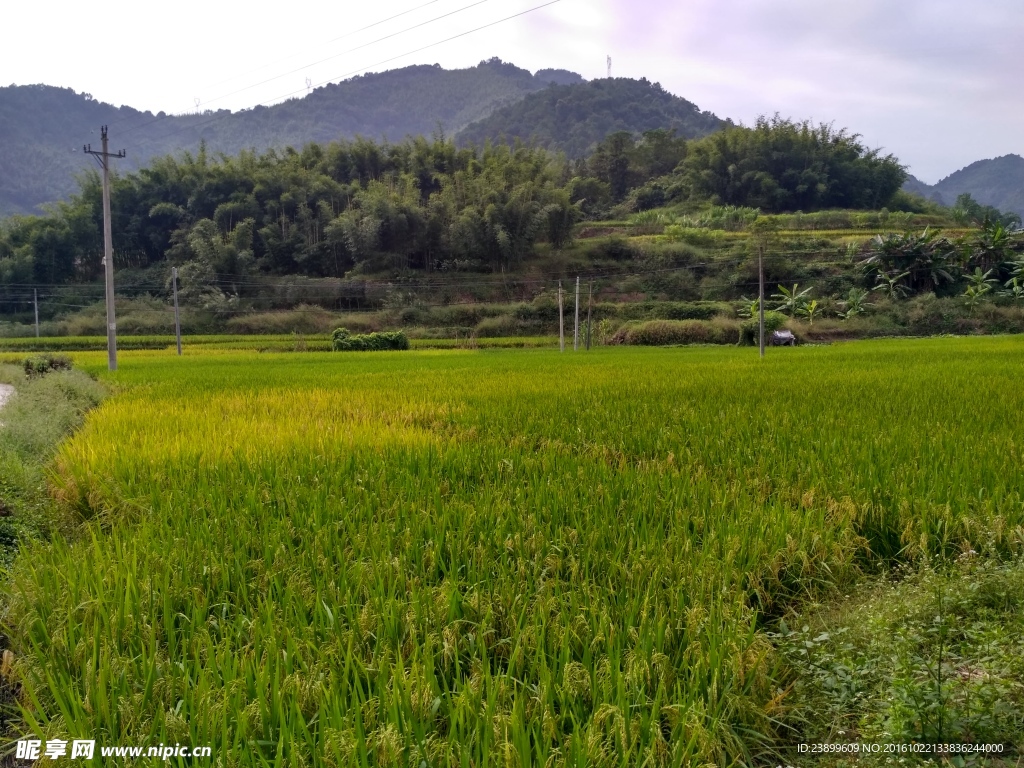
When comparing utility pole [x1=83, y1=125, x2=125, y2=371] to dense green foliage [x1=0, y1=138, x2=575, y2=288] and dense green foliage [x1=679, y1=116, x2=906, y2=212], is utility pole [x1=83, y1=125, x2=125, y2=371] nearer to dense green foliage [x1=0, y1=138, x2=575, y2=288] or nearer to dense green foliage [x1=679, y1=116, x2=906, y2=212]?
dense green foliage [x1=0, y1=138, x2=575, y2=288]

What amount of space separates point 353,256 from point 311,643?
1772 inches

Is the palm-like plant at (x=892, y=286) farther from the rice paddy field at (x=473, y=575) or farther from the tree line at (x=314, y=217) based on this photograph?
the rice paddy field at (x=473, y=575)

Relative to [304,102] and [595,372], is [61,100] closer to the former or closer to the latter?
[304,102]

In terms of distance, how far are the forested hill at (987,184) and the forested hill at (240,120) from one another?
84728mm

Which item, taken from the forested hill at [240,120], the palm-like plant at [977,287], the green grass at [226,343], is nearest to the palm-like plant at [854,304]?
the palm-like plant at [977,287]

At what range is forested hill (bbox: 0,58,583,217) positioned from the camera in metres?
80.8

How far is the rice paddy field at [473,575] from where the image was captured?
1.61 meters

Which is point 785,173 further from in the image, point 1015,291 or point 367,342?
point 367,342

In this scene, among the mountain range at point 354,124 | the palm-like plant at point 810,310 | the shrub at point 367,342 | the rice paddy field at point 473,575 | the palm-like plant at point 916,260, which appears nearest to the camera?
the rice paddy field at point 473,575

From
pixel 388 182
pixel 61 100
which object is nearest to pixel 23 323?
pixel 388 182

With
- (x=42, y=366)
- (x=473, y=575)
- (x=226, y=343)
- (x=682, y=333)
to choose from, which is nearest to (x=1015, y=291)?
(x=682, y=333)

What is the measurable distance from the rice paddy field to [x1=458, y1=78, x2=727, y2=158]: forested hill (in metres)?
95.7

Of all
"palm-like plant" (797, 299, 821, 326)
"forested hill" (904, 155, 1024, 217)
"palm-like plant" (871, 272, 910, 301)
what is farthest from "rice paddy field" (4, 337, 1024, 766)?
"forested hill" (904, 155, 1024, 217)

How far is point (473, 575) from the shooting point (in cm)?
244
